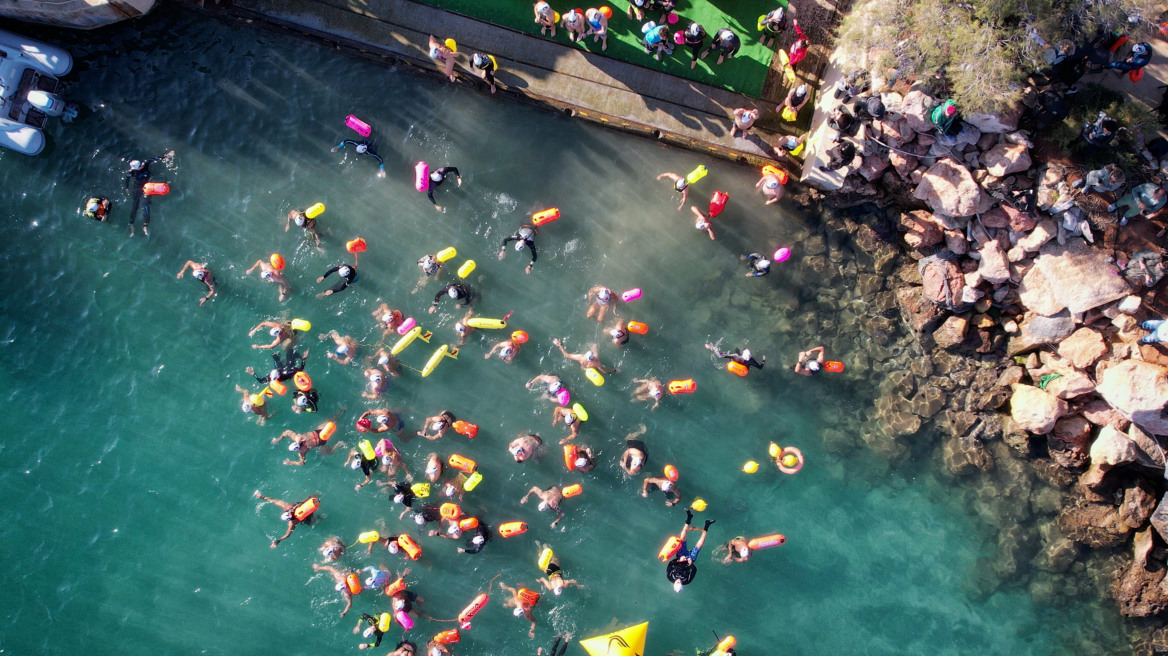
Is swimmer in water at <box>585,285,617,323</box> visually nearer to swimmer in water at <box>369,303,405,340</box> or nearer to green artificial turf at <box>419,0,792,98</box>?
swimmer in water at <box>369,303,405,340</box>

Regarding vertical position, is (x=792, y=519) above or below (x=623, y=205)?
below

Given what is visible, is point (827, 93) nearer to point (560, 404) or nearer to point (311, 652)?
point (560, 404)

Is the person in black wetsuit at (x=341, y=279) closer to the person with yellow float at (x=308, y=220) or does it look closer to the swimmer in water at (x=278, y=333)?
the person with yellow float at (x=308, y=220)

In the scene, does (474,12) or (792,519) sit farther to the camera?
(792,519)

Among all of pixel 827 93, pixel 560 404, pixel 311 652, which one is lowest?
pixel 311 652

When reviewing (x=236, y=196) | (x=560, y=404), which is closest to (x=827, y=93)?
(x=560, y=404)

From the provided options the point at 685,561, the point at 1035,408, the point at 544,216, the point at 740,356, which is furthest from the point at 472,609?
the point at 1035,408

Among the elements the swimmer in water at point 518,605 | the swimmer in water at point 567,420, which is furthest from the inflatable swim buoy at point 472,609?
the swimmer in water at point 567,420
